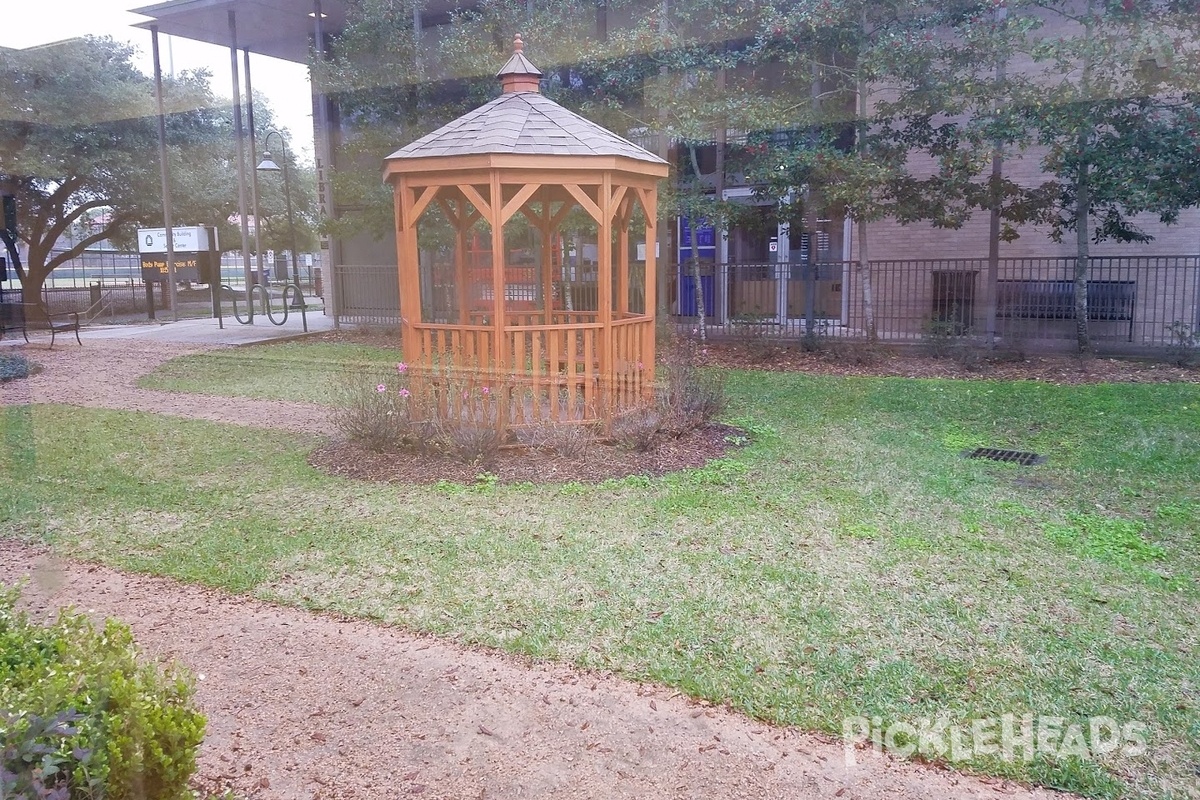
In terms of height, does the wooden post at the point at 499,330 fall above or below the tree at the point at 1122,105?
below

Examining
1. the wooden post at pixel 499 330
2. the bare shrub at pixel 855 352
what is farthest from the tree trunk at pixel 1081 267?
the wooden post at pixel 499 330

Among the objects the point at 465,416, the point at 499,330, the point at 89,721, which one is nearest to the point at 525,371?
the point at 499,330

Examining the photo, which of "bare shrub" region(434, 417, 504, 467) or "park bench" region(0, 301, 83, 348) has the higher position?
"park bench" region(0, 301, 83, 348)

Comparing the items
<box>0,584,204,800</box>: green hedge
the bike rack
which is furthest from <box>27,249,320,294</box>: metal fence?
<box>0,584,204,800</box>: green hedge

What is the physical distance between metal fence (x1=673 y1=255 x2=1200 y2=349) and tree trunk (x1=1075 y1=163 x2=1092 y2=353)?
59cm

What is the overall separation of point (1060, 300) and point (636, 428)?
956 cm

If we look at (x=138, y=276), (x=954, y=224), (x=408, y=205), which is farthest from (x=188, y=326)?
(x=954, y=224)

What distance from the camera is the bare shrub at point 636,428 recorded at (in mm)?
7246

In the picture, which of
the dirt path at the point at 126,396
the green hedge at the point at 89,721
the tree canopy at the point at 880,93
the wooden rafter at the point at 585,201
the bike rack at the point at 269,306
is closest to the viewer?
the green hedge at the point at 89,721

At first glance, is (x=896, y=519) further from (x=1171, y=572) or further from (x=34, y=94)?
(x=34, y=94)

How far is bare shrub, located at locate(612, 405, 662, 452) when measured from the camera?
725 centimetres

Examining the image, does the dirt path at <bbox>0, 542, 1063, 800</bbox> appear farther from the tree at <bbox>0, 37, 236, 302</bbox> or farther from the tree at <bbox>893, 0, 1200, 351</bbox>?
the tree at <bbox>893, 0, 1200, 351</bbox>

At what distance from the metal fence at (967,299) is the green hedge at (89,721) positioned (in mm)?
12048

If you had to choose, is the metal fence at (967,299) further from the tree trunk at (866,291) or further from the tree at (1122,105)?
the tree at (1122,105)
